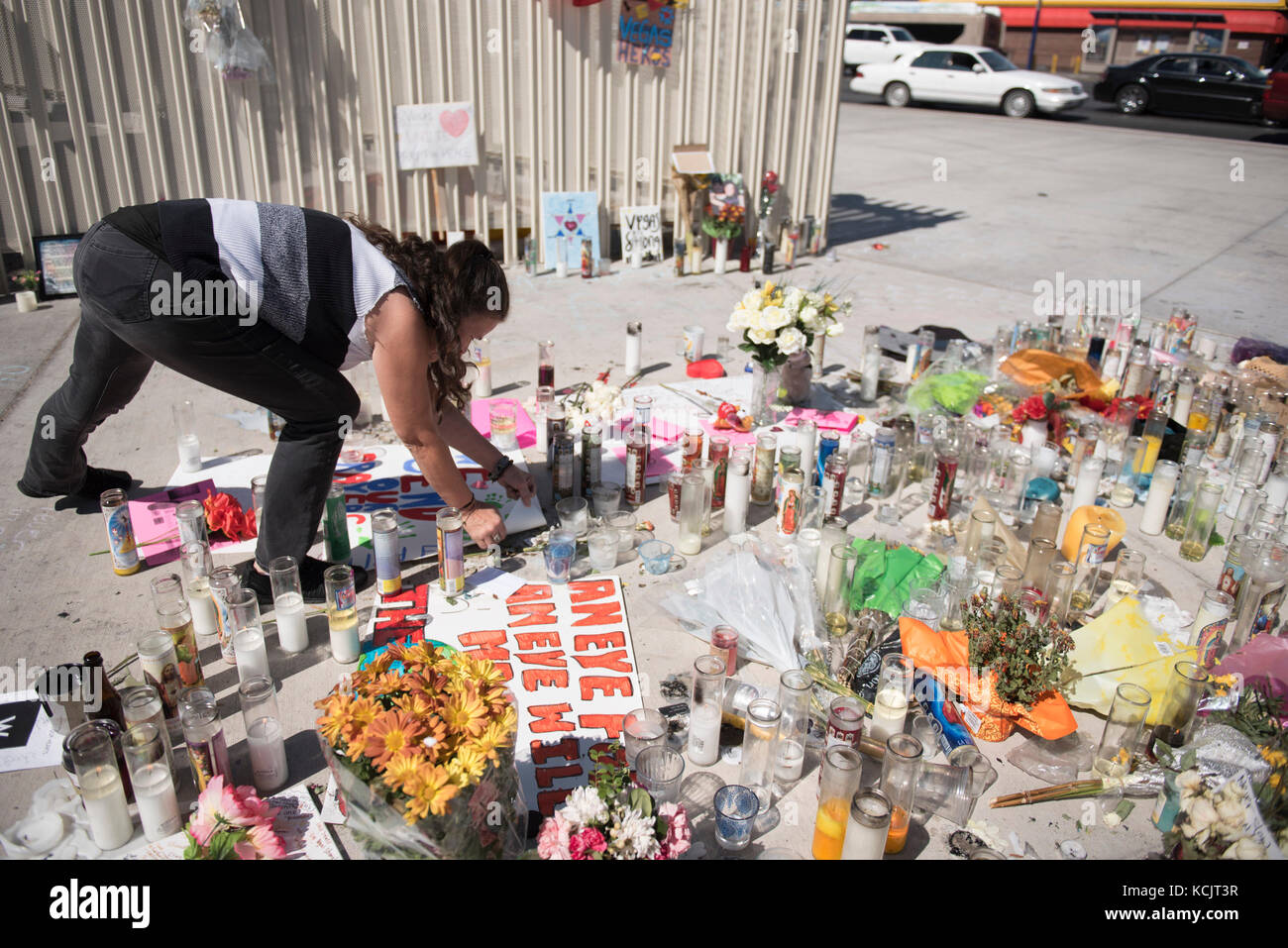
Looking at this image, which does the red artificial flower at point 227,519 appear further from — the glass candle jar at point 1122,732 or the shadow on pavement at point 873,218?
the shadow on pavement at point 873,218

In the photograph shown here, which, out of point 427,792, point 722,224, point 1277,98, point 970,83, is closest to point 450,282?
point 427,792

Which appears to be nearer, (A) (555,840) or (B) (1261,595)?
(A) (555,840)

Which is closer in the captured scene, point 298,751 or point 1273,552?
point 298,751

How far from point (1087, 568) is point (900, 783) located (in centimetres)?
180

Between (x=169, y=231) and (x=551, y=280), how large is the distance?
206 inches

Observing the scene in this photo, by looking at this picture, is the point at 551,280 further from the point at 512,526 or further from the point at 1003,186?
the point at 1003,186

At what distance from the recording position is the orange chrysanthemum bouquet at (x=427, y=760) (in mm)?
2164

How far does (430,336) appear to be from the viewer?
3.27 meters

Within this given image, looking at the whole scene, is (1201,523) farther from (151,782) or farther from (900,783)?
(151,782)

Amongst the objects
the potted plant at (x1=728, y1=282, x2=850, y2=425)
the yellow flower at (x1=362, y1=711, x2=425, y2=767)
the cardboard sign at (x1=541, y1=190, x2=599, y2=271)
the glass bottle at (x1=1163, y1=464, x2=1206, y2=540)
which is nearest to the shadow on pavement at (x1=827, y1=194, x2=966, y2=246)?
the cardboard sign at (x1=541, y1=190, x2=599, y2=271)

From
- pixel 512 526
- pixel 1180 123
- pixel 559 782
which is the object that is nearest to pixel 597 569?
pixel 512 526

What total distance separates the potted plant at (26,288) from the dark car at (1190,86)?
2336 cm

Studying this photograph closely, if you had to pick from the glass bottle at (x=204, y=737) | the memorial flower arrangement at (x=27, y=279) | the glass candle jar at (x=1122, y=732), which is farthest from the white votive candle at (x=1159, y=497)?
the memorial flower arrangement at (x=27, y=279)

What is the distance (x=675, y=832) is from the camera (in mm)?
2432
